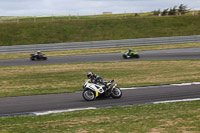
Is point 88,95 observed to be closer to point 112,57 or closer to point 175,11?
point 112,57

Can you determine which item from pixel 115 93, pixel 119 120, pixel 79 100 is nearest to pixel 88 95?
pixel 79 100

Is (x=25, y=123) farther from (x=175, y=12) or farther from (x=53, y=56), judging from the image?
(x=175, y=12)

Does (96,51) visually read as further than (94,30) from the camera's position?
No

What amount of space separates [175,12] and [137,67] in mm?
39626

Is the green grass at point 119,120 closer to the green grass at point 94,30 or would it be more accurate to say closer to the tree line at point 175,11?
the green grass at point 94,30

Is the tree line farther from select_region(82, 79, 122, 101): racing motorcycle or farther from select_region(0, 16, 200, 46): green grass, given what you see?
select_region(82, 79, 122, 101): racing motorcycle

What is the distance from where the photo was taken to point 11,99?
1580cm

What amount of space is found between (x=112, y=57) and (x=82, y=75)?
941cm

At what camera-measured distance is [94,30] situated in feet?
154

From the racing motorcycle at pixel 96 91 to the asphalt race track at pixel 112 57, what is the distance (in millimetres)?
16092

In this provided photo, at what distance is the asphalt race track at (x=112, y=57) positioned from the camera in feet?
102

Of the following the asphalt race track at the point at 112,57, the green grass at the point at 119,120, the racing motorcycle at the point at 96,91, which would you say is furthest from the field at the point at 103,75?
the racing motorcycle at the point at 96,91

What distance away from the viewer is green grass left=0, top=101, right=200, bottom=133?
9117mm

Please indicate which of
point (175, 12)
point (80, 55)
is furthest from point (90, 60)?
point (175, 12)
